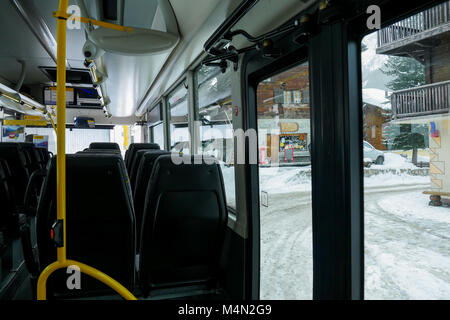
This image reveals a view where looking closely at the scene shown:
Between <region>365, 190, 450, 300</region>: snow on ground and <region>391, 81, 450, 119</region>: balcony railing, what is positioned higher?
<region>391, 81, 450, 119</region>: balcony railing

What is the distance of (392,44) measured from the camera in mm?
1267

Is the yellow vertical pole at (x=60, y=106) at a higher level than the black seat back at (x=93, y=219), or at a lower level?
higher

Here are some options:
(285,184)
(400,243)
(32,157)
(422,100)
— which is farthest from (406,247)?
(32,157)

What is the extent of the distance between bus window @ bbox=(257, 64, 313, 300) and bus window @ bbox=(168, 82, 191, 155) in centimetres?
214

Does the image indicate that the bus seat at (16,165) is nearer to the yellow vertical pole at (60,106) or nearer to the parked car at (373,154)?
the yellow vertical pole at (60,106)

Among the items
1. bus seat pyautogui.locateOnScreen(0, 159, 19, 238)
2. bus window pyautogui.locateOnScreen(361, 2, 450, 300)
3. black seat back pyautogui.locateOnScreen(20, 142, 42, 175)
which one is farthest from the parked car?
black seat back pyautogui.locateOnScreen(20, 142, 42, 175)

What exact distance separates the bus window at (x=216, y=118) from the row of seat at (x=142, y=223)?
87cm

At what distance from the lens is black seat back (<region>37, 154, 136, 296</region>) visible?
153 centimetres

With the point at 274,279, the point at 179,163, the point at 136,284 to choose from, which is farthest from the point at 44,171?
the point at 274,279

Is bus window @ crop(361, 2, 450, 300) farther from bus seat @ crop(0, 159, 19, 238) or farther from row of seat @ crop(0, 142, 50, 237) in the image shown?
bus seat @ crop(0, 159, 19, 238)

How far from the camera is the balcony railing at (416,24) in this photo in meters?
1.09

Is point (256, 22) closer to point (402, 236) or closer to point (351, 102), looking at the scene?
point (351, 102)

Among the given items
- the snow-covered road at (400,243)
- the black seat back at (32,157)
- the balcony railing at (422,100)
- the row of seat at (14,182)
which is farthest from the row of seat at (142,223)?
the black seat back at (32,157)

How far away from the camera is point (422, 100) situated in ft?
3.80
